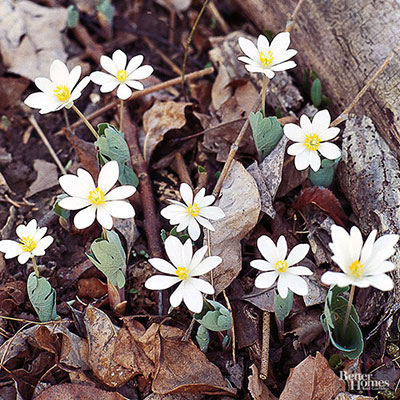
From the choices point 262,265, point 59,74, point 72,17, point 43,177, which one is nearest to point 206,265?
point 262,265

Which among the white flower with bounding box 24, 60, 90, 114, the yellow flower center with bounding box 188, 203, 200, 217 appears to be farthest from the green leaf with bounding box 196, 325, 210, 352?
the white flower with bounding box 24, 60, 90, 114

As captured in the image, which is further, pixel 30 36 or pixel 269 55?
pixel 30 36

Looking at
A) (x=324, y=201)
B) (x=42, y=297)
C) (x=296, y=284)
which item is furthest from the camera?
(x=324, y=201)

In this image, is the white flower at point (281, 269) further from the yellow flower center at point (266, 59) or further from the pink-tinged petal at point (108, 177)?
the yellow flower center at point (266, 59)

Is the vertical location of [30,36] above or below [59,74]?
below

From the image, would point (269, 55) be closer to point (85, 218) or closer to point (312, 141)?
point (312, 141)

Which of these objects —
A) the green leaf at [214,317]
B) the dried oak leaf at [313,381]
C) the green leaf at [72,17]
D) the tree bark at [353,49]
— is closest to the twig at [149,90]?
the tree bark at [353,49]
